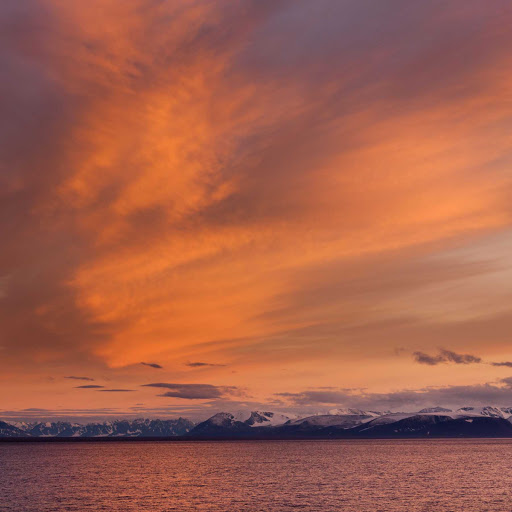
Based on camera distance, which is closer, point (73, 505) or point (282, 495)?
point (73, 505)

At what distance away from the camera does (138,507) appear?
91062mm

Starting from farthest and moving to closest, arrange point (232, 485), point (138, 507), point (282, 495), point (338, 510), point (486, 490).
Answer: point (232, 485) < point (486, 490) < point (282, 495) < point (138, 507) < point (338, 510)

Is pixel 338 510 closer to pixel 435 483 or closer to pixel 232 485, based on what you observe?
pixel 232 485

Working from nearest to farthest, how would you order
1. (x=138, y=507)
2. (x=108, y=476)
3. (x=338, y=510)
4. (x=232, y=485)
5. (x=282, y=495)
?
(x=338, y=510) < (x=138, y=507) < (x=282, y=495) < (x=232, y=485) < (x=108, y=476)

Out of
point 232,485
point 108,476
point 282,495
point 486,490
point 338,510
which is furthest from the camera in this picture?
point 108,476

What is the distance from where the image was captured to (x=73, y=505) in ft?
305

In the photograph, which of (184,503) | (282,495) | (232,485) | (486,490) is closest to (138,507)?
(184,503)

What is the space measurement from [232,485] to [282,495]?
22.1m

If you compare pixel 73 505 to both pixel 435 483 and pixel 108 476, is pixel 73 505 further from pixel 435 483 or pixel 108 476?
pixel 435 483

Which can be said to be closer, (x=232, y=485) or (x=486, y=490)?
(x=486, y=490)

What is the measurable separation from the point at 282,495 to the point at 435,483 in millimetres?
42357

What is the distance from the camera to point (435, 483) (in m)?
129

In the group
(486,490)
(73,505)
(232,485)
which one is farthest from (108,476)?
(486,490)

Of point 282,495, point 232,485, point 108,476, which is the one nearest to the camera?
point 282,495
